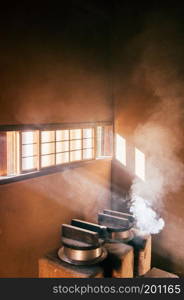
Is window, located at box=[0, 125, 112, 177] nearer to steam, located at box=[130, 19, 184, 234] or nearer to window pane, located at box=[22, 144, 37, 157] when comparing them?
window pane, located at box=[22, 144, 37, 157]

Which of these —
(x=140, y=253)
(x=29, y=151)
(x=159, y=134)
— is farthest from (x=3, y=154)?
(x=159, y=134)

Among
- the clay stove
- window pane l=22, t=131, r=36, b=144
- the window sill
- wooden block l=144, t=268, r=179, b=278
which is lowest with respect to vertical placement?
wooden block l=144, t=268, r=179, b=278

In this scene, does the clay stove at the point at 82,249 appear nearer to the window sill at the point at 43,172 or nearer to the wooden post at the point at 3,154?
the window sill at the point at 43,172

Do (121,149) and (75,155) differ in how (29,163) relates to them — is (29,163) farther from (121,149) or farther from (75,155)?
(121,149)

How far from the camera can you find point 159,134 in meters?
5.60

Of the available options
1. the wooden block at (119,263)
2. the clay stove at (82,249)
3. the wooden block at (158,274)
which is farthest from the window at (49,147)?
the wooden block at (158,274)

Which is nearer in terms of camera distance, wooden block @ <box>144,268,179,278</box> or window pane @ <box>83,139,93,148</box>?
wooden block @ <box>144,268,179,278</box>

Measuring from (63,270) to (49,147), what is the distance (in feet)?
7.04

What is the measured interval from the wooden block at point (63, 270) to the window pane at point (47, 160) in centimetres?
158

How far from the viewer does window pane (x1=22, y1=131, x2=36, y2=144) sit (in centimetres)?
445

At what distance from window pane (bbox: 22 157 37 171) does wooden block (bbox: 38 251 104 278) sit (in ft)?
4.85

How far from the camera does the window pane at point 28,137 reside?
14.6 feet

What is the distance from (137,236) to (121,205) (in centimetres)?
158

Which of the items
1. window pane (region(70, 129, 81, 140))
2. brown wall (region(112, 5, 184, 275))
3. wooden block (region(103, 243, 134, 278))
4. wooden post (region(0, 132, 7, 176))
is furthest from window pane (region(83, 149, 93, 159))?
wooden block (region(103, 243, 134, 278))
